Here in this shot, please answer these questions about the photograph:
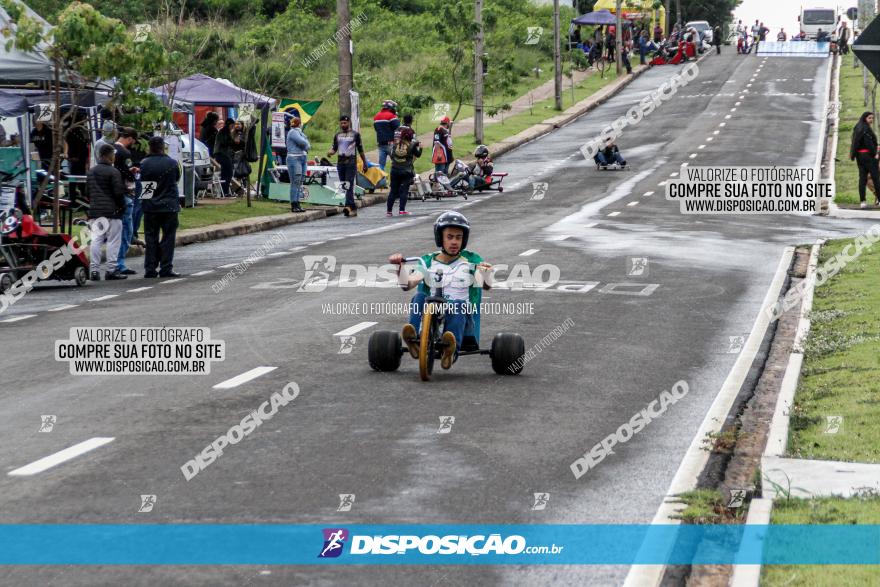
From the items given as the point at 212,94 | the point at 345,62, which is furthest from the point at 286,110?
the point at 212,94

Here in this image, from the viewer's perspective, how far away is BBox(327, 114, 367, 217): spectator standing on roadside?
33375 millimetres

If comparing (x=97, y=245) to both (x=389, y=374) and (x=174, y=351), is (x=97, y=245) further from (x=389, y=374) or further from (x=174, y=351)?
(x=389, y=374)

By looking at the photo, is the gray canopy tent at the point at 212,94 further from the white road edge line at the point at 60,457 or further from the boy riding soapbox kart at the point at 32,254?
the white road edge line at the point at 60,457

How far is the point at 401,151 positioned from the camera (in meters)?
31.6

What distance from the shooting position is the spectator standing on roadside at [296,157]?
32.8 meters

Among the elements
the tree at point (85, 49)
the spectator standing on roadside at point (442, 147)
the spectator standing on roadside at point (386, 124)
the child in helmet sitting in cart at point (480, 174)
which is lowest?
the child in helmet sitting in cart at point (480, 174)

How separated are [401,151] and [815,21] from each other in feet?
237

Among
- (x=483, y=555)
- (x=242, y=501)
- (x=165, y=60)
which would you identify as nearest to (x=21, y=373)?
(x=242, y=501)

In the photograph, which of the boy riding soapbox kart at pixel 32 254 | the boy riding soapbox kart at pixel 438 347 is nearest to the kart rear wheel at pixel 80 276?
the boy riding soapbox kart at pixel 32 254

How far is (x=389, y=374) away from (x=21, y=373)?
3.35 m

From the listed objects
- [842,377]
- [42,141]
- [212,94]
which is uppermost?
[212,94]

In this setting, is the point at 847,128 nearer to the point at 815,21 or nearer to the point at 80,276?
the point at 80,276

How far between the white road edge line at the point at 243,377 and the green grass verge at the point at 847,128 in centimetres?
2434

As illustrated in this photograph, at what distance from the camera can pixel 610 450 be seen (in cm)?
1002
